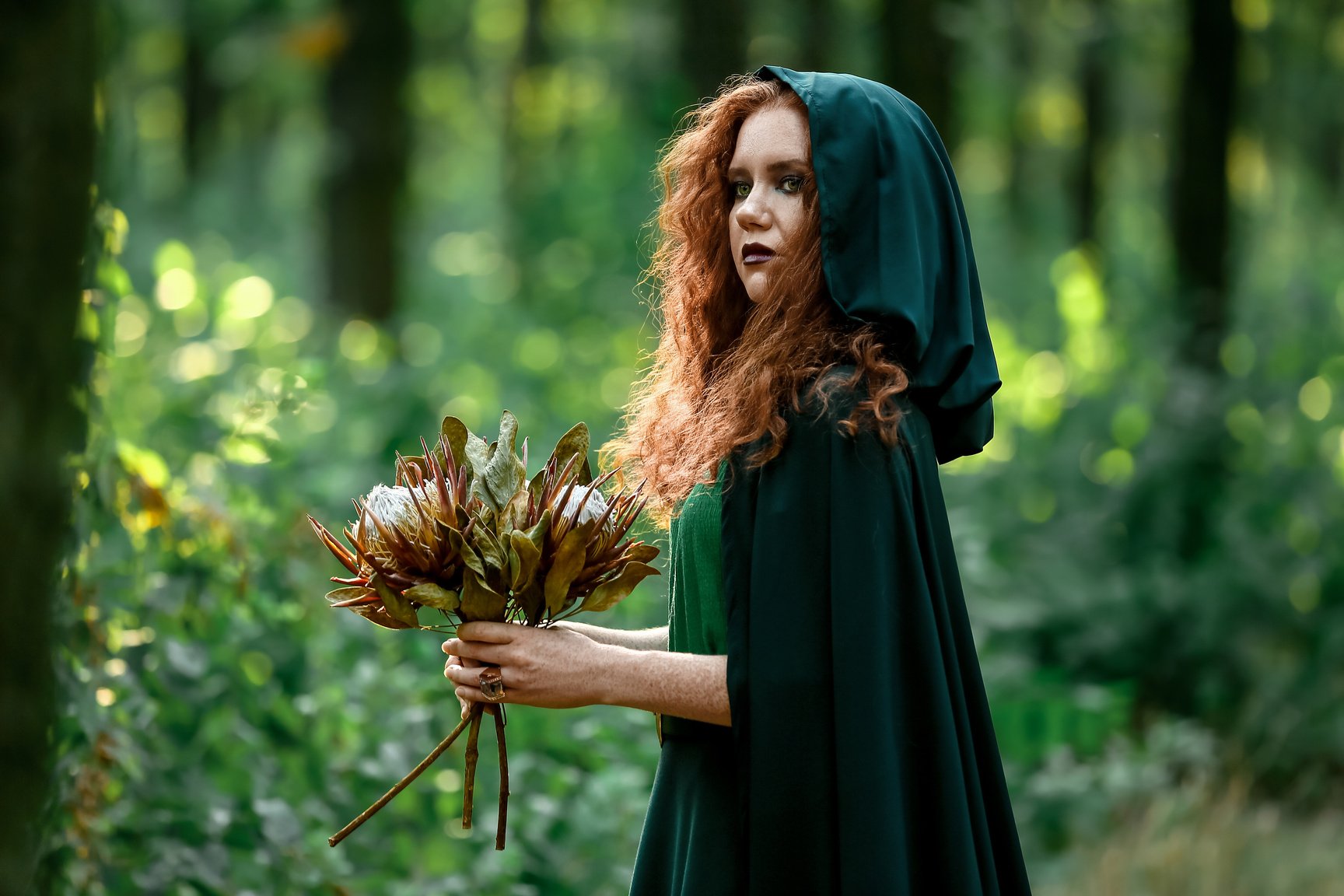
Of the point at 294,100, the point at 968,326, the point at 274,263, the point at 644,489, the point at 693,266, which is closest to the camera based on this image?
the point at 968,326

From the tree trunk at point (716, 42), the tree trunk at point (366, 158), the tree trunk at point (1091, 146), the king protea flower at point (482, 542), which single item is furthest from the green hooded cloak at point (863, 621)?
the tree trunk at point (1091, 146)

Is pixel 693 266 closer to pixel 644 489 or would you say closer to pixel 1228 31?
pixel 644 489

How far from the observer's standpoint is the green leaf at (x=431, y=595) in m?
2.18

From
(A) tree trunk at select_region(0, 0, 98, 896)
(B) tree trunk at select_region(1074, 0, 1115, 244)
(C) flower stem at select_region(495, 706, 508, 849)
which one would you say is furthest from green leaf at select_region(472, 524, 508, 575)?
(B) tree trunk at select_region(1074, 0, 1115, 244)

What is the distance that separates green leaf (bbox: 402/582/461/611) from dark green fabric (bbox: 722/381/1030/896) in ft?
1.52

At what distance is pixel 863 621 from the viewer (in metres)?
2.18

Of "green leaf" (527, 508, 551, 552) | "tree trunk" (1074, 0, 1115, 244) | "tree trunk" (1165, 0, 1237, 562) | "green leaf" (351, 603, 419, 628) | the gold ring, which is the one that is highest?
"tree trunk" (1074, 0, 1115, 244)

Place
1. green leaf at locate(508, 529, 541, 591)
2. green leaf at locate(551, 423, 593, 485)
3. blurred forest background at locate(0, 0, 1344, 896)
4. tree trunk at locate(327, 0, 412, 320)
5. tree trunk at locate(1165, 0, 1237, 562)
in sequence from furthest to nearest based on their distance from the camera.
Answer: tree trunk at locate(327, 0, 412, 320)
tree trunk at locate(1165, 0, 1237, 562)
blurred forest background at locate(0, 0, 1344, 896)
green leaf at locate(551, 423, 593, 485)
green leaf at locate(508, 529, 541, 591)

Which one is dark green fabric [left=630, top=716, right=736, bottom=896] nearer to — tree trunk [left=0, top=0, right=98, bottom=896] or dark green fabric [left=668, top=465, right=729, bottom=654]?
dark green fabric [left=668, top=465, right=729, bottom=654]

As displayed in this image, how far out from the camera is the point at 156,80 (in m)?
17.8

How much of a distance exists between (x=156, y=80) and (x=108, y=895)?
16503 millimetres

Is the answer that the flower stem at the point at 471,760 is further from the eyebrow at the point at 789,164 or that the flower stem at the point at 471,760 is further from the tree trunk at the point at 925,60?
the tree trunk at the point at 925,60

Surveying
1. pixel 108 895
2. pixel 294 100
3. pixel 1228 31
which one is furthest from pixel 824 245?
pixel 294 100

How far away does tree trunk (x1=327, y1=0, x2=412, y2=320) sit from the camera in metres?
11.1
